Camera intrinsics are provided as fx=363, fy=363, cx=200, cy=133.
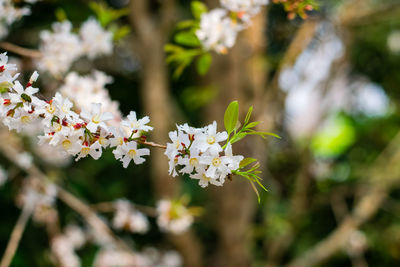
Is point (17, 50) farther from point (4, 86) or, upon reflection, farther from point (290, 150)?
point (290, 150)

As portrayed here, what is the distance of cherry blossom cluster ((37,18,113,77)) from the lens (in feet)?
4.06

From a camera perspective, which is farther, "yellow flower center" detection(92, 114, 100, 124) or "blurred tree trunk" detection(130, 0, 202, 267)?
"blurred tree trunk" detection(130, 0, 202, 267)

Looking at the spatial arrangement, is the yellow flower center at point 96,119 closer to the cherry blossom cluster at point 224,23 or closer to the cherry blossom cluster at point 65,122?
the cherry blossom cluster at point 65,122

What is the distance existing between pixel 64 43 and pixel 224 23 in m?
0.58

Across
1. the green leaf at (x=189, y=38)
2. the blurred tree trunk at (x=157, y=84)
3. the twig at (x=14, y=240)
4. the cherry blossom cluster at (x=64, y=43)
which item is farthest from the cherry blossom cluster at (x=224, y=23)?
the blurred tree trunk at (x=157, y=84)

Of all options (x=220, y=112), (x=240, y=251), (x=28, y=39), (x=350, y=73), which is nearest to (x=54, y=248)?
(x=240, y=251)

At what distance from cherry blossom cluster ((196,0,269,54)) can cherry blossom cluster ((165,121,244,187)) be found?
484mm

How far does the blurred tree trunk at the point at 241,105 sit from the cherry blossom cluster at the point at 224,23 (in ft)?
3.58

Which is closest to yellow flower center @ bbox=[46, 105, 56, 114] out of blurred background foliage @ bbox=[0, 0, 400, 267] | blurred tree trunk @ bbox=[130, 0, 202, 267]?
blurred background foliage @ bbox=[0, 0, 400, 267]

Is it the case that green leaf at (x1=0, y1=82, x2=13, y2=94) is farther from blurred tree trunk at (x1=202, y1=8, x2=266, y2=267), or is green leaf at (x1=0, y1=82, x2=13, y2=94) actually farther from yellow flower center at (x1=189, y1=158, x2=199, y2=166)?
blurred tree trunk at (x1=202, y1=8, x2=266, y2=267)

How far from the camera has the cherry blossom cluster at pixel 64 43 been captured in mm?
1238

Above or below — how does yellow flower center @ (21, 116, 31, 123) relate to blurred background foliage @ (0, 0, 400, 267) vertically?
below

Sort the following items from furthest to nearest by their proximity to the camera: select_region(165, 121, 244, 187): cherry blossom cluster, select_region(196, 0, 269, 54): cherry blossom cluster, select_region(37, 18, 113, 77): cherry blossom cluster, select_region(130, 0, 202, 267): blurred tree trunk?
select_region(130, 0, 202, 267): blurred tree trunk, select_region(37, 18, 113, 77): cherry blossom cluster, select_region(196, 0, 269, 54): cherry blossom cluster, select_region(165, 121, 244, 187): cherry blossom cluster

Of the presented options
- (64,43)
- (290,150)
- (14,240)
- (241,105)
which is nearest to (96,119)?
(64,43)
